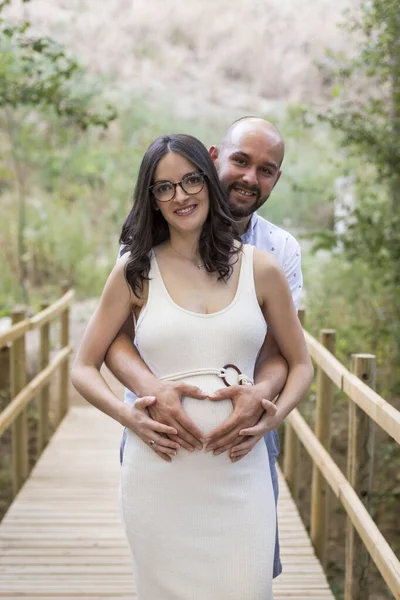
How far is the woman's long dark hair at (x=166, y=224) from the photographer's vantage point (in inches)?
80.4

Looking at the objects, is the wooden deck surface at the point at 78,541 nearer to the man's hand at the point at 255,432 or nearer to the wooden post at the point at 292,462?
the wooden post at the point at 292,462

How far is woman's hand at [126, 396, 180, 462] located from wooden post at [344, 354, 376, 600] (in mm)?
1250

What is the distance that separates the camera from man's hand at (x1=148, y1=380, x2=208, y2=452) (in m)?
1.95

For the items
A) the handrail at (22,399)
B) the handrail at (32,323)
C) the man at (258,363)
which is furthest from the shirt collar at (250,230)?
the handrail at (22,399)

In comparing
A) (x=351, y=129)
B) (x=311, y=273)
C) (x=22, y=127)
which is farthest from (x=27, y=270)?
(x=351, y=129)

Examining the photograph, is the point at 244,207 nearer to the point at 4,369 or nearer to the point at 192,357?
the point at 192,357

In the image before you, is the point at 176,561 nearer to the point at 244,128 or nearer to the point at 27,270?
the point at 244,128

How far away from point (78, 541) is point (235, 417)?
226cm

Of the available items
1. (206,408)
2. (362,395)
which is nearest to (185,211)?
(206,408)

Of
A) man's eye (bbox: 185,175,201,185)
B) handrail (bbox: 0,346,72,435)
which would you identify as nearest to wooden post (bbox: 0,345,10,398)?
handrail (bbox: 0,346,72,435)

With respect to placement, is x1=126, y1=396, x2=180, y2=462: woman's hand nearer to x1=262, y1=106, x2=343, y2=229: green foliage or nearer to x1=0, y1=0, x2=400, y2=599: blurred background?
x1=0, y1=0, x2=400, y2=599: blurred background

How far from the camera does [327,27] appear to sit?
1947 cm

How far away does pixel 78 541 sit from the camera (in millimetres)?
3965

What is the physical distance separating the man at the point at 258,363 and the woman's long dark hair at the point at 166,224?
211mm
